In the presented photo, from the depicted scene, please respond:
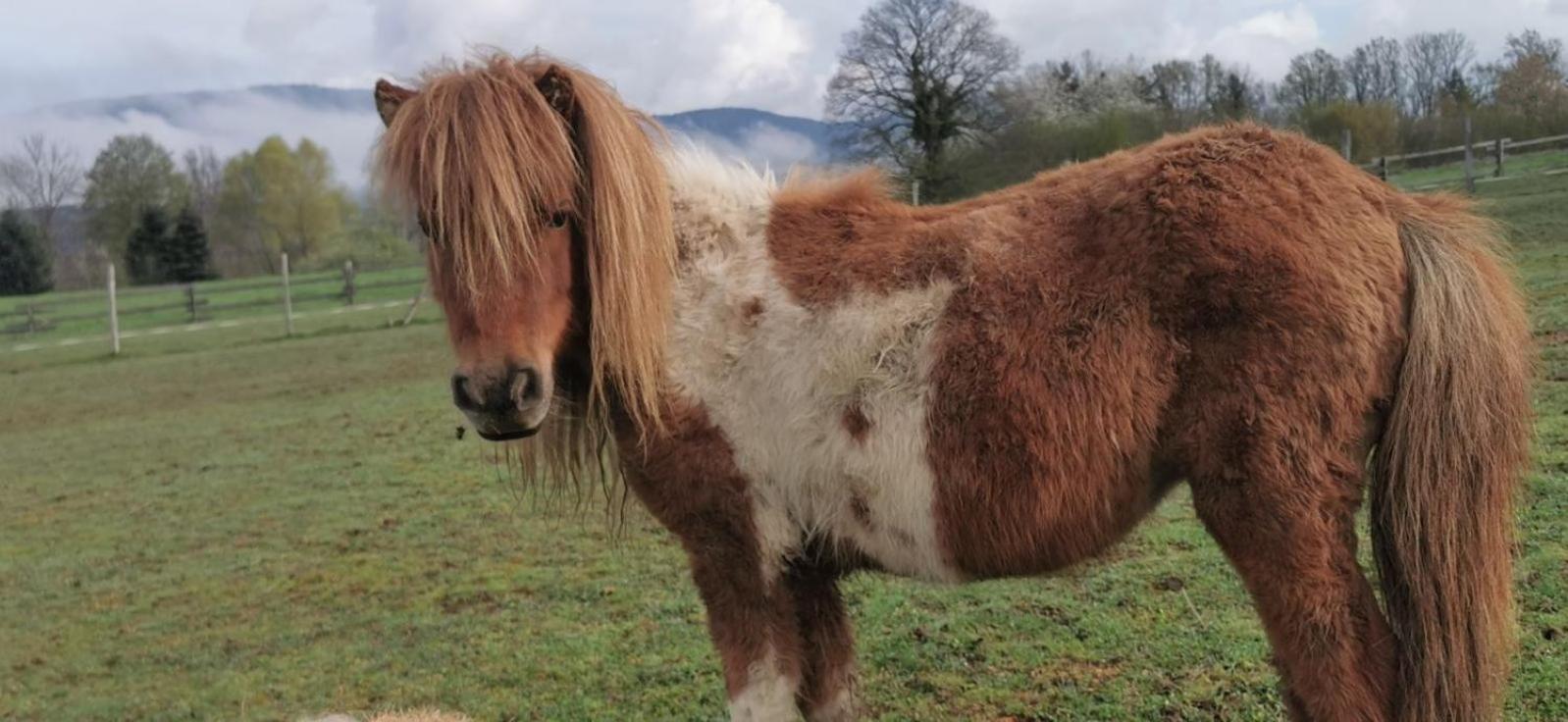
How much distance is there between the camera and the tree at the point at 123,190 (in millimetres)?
44844

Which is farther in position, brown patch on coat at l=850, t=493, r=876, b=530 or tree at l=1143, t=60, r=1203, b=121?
tree at l=1143, t=60, r=1203, b=121

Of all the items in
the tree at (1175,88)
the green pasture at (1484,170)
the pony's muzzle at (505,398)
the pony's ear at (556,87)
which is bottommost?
the pony's muzzle at (505,398)

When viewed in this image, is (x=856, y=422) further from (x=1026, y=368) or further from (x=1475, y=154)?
(x=1475, y=154)

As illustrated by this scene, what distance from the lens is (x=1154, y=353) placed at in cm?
230

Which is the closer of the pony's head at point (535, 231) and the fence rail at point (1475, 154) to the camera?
the pony's head at point (535, 231)

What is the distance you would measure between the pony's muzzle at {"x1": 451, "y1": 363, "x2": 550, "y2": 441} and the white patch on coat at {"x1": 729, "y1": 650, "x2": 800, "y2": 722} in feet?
2.93

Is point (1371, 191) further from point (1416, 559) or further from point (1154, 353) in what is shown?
point (1416, 559)

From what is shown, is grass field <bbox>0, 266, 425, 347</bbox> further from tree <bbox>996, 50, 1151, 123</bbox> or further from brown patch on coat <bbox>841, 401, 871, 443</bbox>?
brown patch on coat <bbox>841, 401, 871, 443</bbox>

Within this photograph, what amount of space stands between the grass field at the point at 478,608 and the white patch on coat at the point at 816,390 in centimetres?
78

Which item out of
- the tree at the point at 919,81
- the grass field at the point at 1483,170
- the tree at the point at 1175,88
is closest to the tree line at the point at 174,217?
the tree at the point at 919,81

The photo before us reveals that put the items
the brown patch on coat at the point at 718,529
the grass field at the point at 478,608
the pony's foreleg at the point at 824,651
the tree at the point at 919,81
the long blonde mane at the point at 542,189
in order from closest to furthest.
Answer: the long blonde mane at the point at 542,189 < the brown patch on coat at the point at 718,529 < the pony's foreleg at the point at 824,651 < the grass field at the point at 478,608 < the tree at the point at 919,81

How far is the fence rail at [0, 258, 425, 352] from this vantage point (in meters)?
26.6

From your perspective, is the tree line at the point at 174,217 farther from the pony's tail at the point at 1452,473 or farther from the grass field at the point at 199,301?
the pony's tail at the point at 1452,473

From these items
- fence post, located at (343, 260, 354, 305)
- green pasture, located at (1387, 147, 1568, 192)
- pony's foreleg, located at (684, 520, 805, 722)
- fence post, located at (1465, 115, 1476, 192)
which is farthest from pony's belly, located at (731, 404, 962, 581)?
fence post, located at (343, 260, 354, 305)
